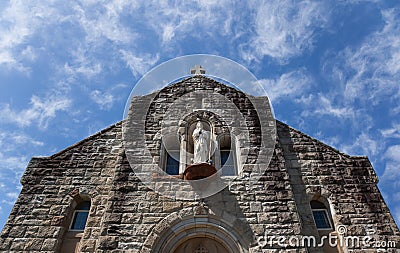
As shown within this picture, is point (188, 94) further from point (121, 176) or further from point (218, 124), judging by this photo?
point (121, 176)

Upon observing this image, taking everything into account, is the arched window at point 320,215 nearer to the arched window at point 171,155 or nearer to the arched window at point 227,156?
the arched window at point 227,156

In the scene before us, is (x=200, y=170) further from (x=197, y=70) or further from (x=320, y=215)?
(x=197, y=70)

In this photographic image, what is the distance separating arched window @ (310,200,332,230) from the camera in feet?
24.5

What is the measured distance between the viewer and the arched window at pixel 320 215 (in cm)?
746

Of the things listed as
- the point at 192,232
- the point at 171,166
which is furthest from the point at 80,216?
the point at 192,232

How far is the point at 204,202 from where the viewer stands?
6992 millimetres

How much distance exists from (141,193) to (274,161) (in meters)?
3.56

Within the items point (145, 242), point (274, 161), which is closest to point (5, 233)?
point (145, 242)

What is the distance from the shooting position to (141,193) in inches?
284

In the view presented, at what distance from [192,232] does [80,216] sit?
10.2ft

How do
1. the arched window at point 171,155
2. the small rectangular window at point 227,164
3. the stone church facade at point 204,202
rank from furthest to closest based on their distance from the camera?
the arched window at point 171,155 < the small rectangular window at point 227,164 < the stone church facade at point 204,202

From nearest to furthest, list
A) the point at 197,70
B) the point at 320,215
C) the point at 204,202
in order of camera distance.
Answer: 1. the point at 204,202
2. the point at 320,215
3. the point at 197,70

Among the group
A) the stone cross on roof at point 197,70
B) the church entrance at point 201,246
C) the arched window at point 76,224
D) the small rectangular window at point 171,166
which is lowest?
the church entrance at point 201,246

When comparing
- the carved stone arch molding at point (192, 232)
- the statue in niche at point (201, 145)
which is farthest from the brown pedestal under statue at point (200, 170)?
the carved stone arch molding at point (192, 232)
